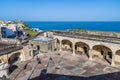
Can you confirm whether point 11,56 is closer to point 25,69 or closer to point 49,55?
point 25,69

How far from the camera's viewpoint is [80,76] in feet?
82.5

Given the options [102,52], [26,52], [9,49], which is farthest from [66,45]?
[9,49]

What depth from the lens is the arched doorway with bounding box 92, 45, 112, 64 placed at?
109 ft

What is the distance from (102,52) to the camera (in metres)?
34.7

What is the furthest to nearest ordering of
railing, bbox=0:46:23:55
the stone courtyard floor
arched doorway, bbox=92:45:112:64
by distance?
arched doorway, bbox=92:45:112:64 < railing, bbox=0:46:23:55 < the stone courtyard floor

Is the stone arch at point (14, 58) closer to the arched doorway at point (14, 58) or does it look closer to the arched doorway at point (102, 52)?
the arched doorway at point (14, 58)

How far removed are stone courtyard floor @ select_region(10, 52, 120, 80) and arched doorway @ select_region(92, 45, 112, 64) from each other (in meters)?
1.77

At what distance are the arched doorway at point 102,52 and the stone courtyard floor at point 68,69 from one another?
177cm

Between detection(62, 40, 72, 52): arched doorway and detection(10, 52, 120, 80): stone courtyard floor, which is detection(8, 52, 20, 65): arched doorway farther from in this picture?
detection(62, 40, 72, 52): arched doorway

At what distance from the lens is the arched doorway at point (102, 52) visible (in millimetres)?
33319

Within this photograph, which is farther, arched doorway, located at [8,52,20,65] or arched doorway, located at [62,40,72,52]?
arched doorway, located at [62,40,72,52]

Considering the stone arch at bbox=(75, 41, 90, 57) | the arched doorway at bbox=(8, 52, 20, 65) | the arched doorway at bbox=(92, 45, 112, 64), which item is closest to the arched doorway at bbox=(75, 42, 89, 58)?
the stone arch at bbox=(75, 41, 90, 57)

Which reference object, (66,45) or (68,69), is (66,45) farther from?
(68,69)

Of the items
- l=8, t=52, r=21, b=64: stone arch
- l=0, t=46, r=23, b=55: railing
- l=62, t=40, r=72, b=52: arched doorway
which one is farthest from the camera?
l=62, t=40, r=72, b=52: arched doorway
